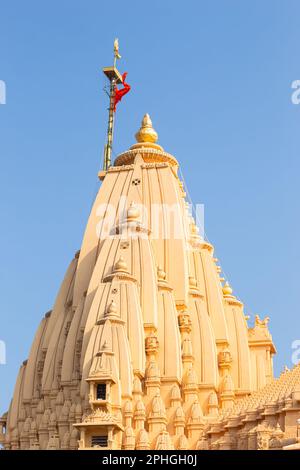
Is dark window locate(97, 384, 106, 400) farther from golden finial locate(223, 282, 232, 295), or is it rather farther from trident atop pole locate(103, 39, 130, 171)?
trident atop pole locate(103, 39, 130, 171)

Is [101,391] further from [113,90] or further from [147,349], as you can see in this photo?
[113,90]

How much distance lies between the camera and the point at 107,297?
46594mm

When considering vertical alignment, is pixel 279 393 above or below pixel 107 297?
below

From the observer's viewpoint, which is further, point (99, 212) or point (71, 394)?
point (99, 212)

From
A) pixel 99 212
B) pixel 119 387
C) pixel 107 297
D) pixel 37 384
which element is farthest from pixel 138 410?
pixel 99 212

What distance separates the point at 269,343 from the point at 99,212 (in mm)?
11506

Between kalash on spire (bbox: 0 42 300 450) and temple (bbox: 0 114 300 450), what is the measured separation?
0.20ft

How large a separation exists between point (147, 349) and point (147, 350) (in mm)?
47

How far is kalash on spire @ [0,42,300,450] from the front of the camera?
42.3 metres

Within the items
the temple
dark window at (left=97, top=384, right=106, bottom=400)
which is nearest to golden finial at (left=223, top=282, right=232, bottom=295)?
Answer: the temple
